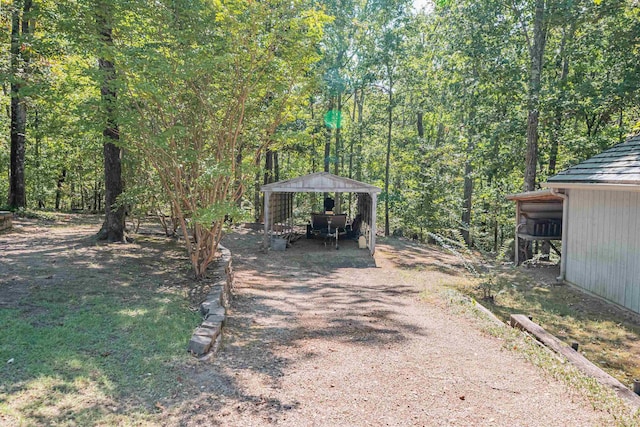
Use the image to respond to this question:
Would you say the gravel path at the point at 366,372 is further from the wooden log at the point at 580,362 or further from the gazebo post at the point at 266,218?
the gazebo post at the point at 266,218

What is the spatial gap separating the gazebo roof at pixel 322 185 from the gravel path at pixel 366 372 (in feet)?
18.9

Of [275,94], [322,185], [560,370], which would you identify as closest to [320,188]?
[322,185]

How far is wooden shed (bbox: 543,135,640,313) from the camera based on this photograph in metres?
7.42

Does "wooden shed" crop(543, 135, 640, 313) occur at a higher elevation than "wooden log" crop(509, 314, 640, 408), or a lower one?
higher

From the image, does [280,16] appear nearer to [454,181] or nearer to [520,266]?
[520,266]

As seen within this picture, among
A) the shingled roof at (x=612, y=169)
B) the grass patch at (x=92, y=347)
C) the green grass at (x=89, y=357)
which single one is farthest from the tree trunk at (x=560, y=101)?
the green grass at (x=89, y=357)

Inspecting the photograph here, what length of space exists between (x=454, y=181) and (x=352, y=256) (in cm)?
995

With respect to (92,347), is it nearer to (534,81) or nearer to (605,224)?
(605,224)

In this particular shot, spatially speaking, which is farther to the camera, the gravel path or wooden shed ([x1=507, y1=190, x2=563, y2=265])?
wooden shed ([x1=507, y1=190, x2=563, y2=265])

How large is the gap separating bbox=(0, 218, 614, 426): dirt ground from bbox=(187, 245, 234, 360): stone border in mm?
151

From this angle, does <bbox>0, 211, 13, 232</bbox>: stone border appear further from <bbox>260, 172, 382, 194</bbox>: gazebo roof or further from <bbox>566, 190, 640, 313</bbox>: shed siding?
<bbox>566, 190, 640, 313</bbox>: shed siding

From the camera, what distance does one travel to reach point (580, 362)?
4.38 m

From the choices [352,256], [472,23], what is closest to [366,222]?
[352,256]

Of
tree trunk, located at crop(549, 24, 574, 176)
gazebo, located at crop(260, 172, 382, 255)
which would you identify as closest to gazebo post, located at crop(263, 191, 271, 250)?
gazebo, located at crop(260, 172, 382, 255)
